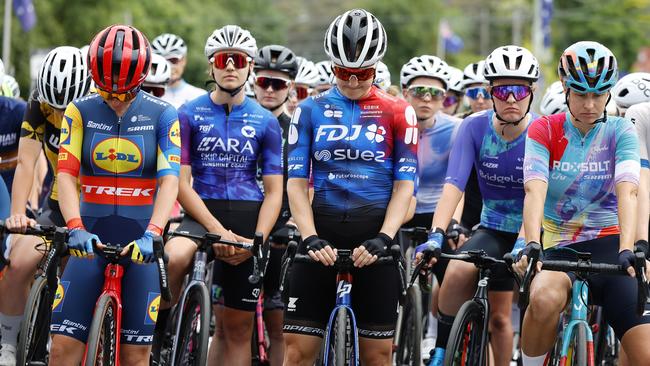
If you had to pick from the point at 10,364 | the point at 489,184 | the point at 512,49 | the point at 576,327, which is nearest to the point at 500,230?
the point at 489,184

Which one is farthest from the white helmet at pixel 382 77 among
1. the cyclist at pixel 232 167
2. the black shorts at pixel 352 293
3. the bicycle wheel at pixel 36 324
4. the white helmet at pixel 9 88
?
the black shorts at pixel 352 293

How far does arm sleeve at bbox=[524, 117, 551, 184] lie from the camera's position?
7.68 metres

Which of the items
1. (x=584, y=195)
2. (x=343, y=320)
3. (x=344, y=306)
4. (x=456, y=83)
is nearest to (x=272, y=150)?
(x=344, y=306)

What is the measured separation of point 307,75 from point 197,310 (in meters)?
5.24

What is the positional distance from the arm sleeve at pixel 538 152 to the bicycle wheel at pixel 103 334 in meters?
2.59

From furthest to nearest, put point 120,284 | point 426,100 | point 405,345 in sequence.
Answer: point 426,100, point 405,345, point 120,284

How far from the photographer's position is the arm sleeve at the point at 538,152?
7680 mm

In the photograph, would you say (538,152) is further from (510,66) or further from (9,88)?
(9,88)

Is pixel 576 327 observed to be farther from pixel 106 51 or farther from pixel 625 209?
pixel 106 51

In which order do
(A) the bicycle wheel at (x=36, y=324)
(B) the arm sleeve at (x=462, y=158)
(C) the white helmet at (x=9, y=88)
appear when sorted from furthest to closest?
(C) the white helmet at (x=9, y=88) < (A) the bicycle wheel at (x=36, y=324) < (B) the arm sleeve at (x=462, y=158)

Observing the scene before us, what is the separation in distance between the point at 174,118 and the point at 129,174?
45cm

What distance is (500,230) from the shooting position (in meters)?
9.18

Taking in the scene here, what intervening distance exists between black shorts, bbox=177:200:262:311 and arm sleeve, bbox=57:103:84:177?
4.66 feet

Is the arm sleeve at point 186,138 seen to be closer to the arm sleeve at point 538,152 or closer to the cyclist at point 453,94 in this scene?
the arm sleeve at point 538,152
